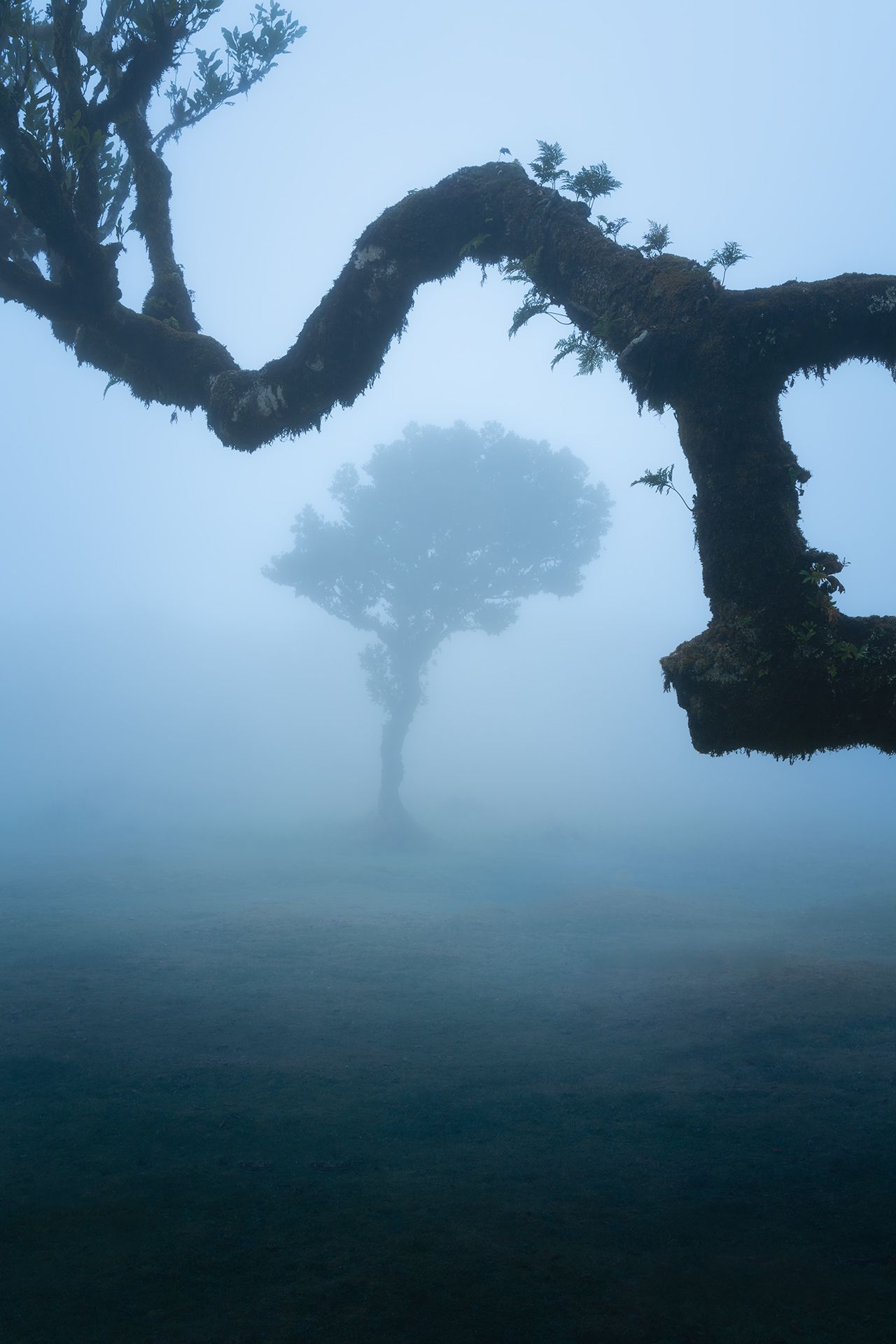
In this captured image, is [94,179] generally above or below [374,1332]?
above

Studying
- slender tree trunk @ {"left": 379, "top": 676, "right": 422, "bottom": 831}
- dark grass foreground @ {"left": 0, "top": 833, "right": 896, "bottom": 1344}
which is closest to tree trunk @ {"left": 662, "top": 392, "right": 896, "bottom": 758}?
dark grass foreground @ {"left": 0, "top": 833, "right": 896, "bottom": 1344}

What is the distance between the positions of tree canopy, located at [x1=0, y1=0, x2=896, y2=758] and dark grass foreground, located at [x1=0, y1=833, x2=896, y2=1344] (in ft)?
10.9

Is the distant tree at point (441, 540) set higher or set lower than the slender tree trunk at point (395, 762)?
higher

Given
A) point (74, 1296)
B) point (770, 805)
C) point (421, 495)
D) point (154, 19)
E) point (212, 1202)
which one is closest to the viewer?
point (74, 1296)

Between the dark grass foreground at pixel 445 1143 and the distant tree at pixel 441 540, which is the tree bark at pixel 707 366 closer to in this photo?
the dark grass foreground at pixel 445 1143

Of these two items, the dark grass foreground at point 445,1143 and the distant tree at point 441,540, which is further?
the distant tree at point 441,540

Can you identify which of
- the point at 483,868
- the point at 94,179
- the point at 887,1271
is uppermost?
the point at 94,179

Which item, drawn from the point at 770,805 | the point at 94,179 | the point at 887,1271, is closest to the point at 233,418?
the point at 94,179

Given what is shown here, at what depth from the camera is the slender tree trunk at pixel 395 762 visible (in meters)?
34.8

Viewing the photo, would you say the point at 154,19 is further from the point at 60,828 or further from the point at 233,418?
the point at 60,828

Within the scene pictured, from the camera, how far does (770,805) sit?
5016 centimetres

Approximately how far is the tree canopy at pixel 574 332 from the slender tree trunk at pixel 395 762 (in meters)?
28.2

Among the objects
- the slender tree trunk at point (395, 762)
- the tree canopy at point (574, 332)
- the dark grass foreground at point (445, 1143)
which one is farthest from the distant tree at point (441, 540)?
the tree canopy at point (574, 332)

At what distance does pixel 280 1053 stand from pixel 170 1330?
5.93 metres
